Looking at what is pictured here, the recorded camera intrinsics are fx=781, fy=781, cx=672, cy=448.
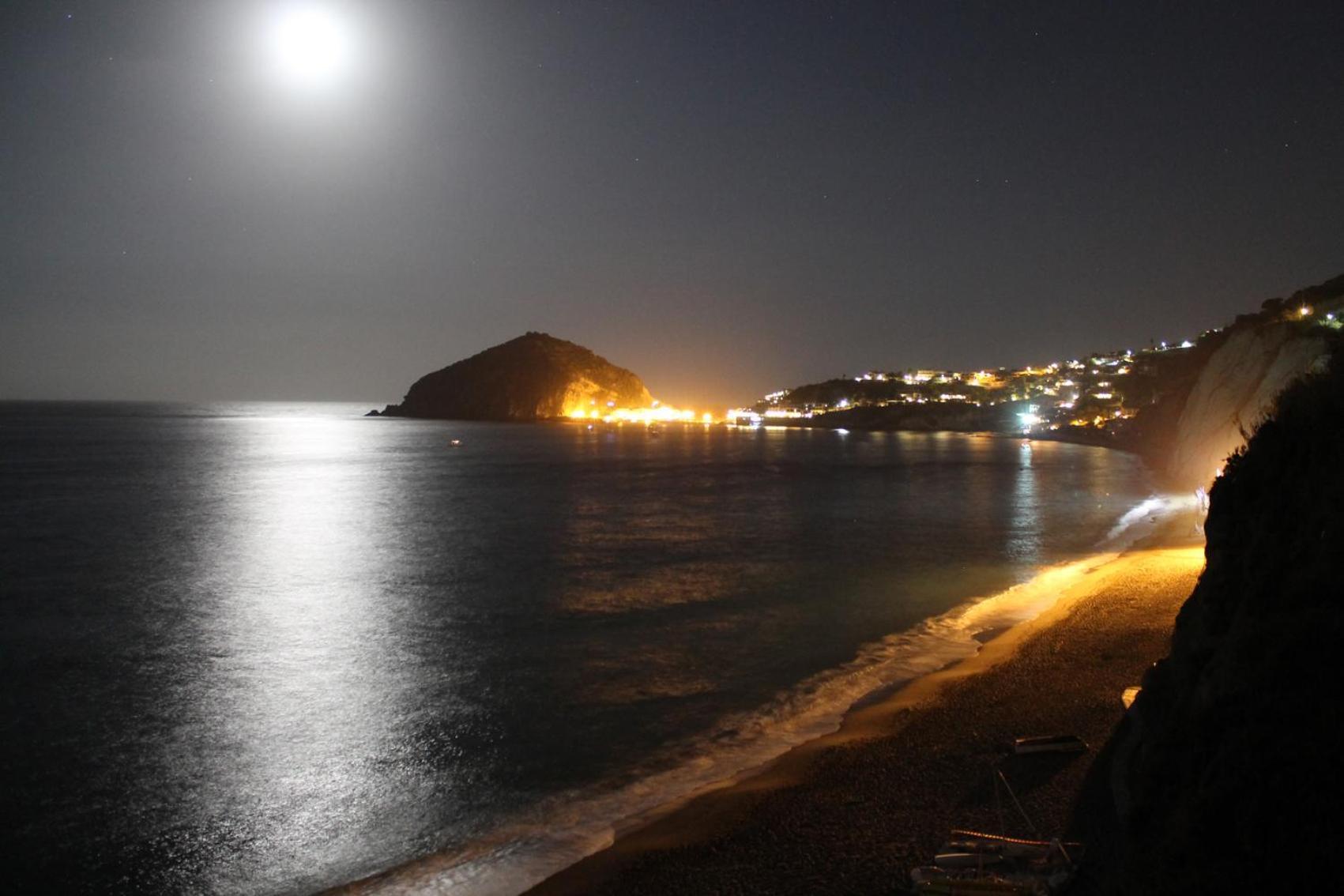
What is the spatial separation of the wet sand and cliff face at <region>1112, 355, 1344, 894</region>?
1.67 meters

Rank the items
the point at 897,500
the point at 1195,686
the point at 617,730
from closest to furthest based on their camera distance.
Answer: the point at 1195,686
the point at 617,730
the point at 897,500

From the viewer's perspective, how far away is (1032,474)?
59.4 meters

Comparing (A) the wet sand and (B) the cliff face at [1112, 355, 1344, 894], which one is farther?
(A) the wet sand

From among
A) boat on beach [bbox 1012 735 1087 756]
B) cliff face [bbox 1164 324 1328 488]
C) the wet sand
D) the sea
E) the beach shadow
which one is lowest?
the sea

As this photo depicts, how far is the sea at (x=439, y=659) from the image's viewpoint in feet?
29.4

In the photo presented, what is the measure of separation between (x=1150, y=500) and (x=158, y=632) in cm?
Answer: 4130

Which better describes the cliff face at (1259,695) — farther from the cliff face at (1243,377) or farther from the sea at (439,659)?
the cliff face at (1243,377)

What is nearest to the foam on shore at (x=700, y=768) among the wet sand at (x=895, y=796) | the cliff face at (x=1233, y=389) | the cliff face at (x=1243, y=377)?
the wet sand at (x=895, y=796)

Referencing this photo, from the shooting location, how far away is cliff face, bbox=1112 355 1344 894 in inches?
162

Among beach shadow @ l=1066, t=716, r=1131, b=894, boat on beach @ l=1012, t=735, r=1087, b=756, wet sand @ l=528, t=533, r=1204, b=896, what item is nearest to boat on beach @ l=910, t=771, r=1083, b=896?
beach shadow @ l=1066, t=716, r=1131, b=894

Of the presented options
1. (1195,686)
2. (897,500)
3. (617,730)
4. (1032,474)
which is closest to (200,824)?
(617,730)

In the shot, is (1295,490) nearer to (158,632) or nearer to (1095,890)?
(1095,890)

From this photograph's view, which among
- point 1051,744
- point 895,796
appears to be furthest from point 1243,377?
point 895,796

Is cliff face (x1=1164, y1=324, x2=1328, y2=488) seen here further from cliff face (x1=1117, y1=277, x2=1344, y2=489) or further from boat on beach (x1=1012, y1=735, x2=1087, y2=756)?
boat on beach (x1=1012, y1=735, x2=1087, y2=756)
